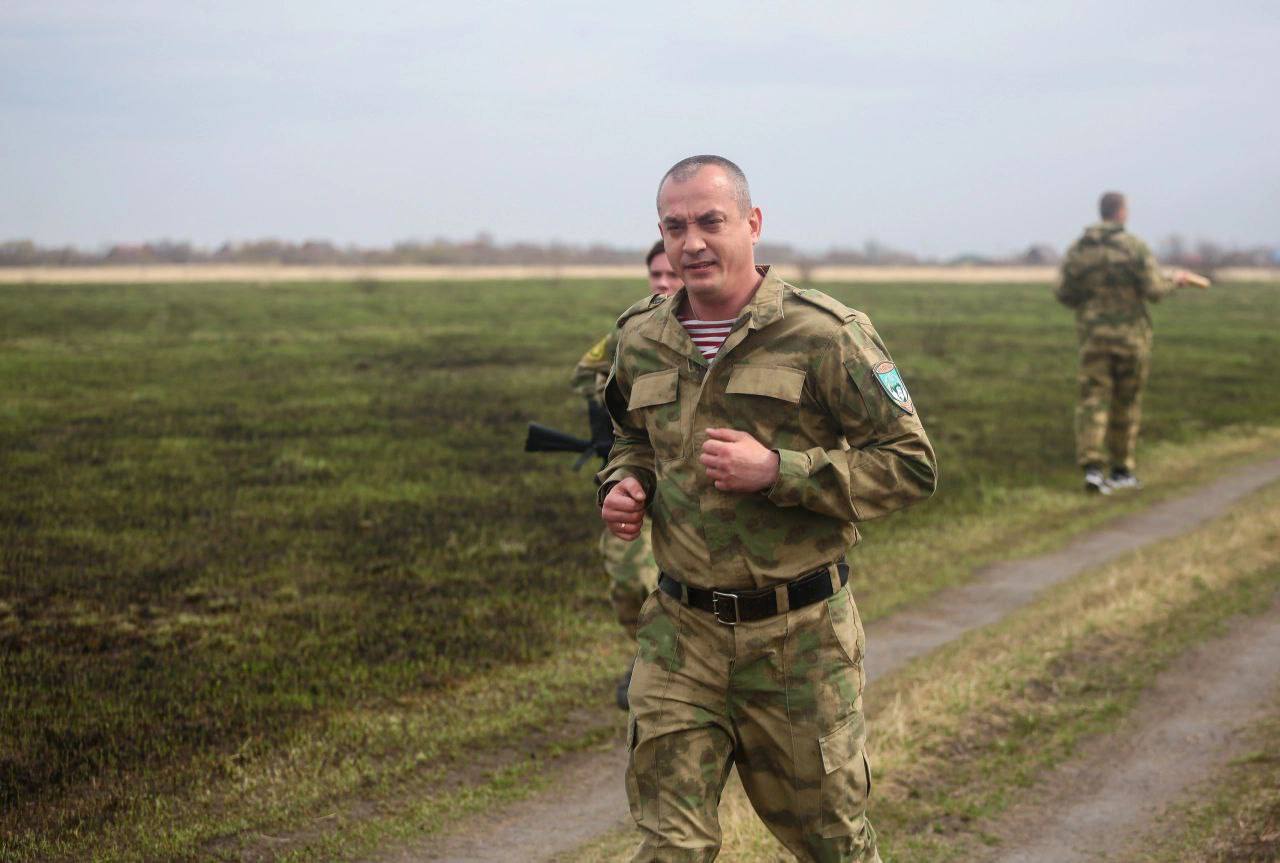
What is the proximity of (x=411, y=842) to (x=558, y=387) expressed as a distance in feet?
56.4

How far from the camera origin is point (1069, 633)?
8234 millimetres

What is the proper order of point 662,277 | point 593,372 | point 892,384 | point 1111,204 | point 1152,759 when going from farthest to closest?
point 1111,204 < point 593,372 < point 662,277 < point 1152,759 < point 892,384

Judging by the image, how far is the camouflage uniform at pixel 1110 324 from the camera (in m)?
13.0

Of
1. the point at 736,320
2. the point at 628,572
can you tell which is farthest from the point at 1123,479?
the point at 736,320

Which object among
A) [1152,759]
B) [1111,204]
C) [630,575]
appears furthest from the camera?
[1111,204]

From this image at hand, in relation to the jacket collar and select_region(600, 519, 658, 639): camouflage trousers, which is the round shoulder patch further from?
select_region(600, 519, 658, 639): camouflage trousers

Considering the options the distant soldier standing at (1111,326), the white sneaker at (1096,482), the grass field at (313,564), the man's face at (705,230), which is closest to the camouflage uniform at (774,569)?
the man's face at (705,230)

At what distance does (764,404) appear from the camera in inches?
148

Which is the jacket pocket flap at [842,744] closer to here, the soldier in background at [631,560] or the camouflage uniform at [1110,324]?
the soldier in background at [631,560]

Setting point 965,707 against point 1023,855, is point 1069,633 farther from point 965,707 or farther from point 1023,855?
point 1023,855

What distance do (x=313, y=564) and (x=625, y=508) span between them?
6595 millimetres

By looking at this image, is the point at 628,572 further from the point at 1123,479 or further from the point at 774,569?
the point at 1123,479

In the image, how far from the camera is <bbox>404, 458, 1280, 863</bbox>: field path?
18.2 ft

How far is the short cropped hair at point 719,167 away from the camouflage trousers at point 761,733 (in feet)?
3.77
